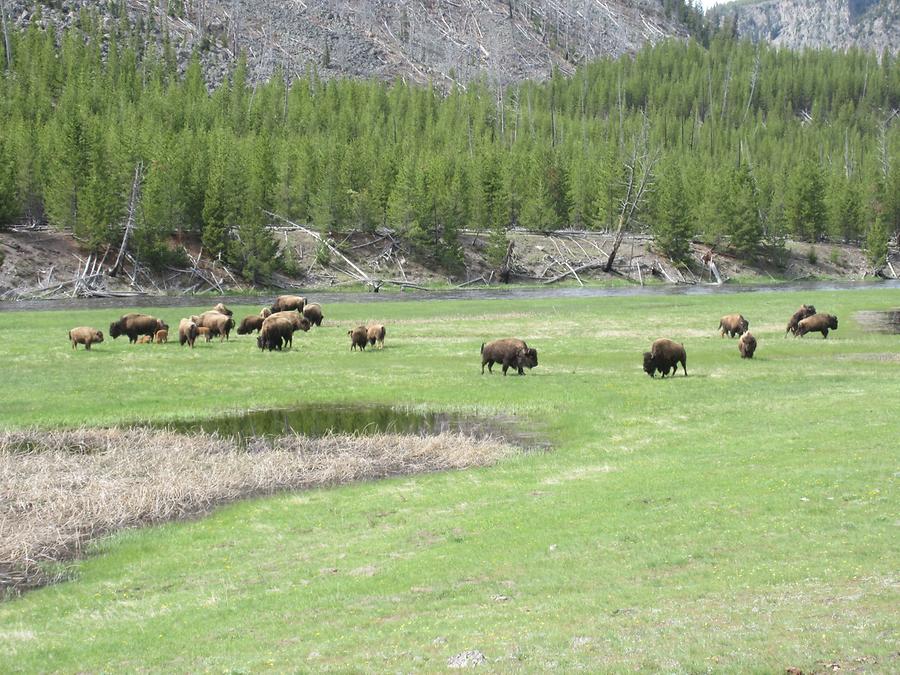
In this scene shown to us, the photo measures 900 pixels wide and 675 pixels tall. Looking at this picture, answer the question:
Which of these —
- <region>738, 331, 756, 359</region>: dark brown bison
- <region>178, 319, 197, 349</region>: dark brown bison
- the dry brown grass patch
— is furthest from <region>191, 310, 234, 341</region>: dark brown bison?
<region>738, 331, 756, 359</region>: dark brown bison

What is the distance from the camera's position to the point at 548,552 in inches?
582

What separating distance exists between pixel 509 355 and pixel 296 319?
16470 millimetres

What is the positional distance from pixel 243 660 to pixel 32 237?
90195 millimetres

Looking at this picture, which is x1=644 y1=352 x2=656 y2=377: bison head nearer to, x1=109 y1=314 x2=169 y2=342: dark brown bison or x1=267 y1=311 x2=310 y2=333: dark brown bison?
x1=267 y1=311 x2=310 y2=333: dark brown bison

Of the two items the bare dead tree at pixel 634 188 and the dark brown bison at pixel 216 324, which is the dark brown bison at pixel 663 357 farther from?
the bare dead tree at pixel 634 188

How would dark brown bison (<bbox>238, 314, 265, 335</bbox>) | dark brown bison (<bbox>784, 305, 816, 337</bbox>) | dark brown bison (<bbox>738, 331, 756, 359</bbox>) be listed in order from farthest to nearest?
dark brown bison (<bbox>238, 314, 265, 335</bbox>) < dark brown bison (<bbox>784, 305, 816, 337</bbox>) < dark brown bison (<bbox>738, 331, 756, 359</bbox>)

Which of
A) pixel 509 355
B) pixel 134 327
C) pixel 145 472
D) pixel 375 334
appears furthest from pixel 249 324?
pixel 145 472

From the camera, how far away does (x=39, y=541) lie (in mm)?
16266

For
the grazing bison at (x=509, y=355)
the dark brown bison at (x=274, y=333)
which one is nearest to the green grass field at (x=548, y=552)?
the grazing bison at (x=509, y=355)

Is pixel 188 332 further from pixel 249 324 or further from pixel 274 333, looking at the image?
pixel 249 324

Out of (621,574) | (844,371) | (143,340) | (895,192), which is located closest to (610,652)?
(621,574)

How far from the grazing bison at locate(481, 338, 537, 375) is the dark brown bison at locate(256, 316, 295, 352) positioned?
11.4m

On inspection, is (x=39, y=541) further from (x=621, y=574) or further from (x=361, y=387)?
(x=361, y=387)

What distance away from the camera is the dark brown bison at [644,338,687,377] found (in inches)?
1341
